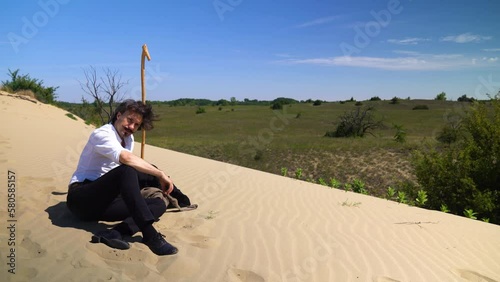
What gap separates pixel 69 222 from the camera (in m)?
3.86

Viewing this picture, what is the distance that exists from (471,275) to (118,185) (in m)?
3.35

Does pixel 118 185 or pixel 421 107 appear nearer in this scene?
pixel 118 185

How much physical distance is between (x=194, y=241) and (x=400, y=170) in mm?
12826

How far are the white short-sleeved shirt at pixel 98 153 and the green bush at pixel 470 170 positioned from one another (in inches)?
320

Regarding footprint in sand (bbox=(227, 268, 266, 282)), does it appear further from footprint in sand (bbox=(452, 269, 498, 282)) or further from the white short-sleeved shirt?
footprint in sand (bbox=(452, 269, 498, 282))

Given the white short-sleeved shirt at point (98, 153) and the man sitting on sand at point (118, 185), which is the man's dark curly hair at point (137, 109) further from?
the white short-sleeved shirt at point (98, 153)

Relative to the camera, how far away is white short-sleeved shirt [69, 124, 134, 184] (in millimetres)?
3518

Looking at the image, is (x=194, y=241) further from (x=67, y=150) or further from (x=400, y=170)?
(x=400, y=170)

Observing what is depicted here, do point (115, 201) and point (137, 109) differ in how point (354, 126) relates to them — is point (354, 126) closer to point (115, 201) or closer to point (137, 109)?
point (137, 109)

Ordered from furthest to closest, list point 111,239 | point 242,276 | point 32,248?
point 111,239 → point 32,248 → point 242,276

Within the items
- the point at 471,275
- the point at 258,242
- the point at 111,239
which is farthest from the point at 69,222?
the point at 471,275

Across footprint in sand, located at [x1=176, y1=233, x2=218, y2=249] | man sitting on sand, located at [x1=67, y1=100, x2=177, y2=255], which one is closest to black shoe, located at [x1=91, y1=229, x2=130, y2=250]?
man sitting on sand, located at [x1=67, y1=100, x2=177, y2=255]

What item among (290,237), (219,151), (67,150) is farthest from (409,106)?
(290,237)

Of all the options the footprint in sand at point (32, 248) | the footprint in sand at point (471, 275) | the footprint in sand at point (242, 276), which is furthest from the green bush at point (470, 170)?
the footprint in sand at point (32, 248)
